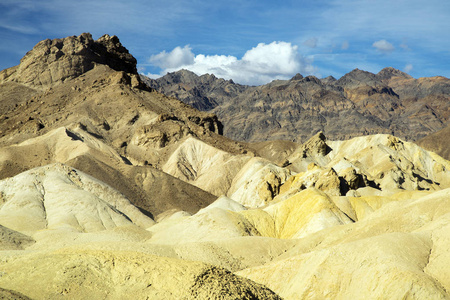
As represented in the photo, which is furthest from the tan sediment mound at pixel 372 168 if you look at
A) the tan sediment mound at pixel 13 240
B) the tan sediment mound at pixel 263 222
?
the tan sediment mound at pixel 13 240

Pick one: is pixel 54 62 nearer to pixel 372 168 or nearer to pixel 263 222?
pixel 372 168

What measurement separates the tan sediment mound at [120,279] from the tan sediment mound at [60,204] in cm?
2785

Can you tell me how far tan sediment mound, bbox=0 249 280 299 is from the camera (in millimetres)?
16719

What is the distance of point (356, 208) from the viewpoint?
48375mm

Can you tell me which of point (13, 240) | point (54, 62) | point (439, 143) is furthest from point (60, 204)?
point (439, 143)

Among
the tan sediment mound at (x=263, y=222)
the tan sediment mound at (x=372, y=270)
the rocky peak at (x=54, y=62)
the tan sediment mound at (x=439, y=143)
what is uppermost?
the rocky peak at (x=54, y=62)

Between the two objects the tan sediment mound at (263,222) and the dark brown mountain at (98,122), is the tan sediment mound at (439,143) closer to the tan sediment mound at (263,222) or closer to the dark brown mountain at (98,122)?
the dark brown mountain at (98,122)

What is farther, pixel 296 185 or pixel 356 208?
pixel 296 185

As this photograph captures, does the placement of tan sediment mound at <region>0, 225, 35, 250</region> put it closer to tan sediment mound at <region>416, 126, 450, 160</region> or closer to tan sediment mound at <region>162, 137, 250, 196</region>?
tan sediment mound at <region>162, 137, 250, 196</region>

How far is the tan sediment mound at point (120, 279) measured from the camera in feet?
54.9

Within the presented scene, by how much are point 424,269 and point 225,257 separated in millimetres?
13848

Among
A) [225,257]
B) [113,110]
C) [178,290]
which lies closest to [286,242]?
[225,257]

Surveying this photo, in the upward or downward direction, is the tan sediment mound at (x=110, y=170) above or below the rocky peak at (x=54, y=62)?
below

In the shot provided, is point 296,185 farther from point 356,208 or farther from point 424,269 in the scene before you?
point 424,269
